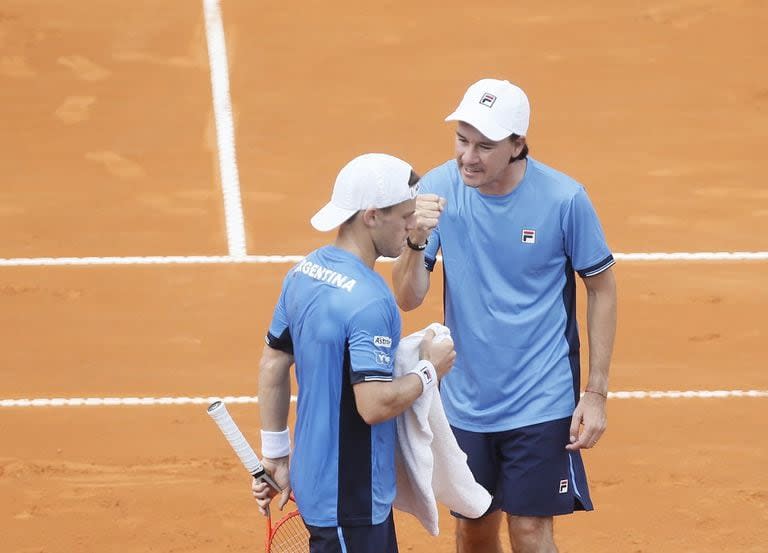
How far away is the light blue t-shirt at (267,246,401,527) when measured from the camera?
5.04 m

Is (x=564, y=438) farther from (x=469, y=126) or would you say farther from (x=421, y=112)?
(x=421, y=112)

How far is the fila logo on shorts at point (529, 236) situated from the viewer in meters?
6.12

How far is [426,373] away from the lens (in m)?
5.26

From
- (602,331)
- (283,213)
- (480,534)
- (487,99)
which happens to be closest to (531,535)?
(480,534)

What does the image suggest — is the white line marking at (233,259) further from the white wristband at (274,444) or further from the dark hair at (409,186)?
the dark hair at (409,186)

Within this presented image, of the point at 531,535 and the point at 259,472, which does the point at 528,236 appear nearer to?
the point at 531,535

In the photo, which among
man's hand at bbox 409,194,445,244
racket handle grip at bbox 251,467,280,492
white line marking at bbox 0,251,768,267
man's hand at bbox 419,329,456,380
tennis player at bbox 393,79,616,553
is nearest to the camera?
man's hand at bbox 419,329,456,380

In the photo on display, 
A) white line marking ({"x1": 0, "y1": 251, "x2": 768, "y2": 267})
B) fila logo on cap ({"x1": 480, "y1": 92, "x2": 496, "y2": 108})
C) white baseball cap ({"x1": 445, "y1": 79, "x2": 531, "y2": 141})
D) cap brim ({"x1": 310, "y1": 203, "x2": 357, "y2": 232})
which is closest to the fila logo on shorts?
white baseball cap ({"x1": 445, "y1": 79, "x2": 531, "y2": 141})

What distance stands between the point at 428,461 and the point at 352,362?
66 cm

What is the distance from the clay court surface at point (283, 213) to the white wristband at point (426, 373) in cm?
270

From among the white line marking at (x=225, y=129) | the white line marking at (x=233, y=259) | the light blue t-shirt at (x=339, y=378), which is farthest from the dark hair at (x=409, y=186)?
the white line marking at (x=225, y=129)

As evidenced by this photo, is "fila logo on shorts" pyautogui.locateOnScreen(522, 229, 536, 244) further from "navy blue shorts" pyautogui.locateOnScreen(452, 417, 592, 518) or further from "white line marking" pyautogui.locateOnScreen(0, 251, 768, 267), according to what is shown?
"white line marking" pyautogui.locateOnScreen(0, 251, 768, 267)

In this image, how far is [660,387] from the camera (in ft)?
30.3

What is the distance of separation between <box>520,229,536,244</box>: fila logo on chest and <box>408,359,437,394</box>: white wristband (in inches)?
41.6
